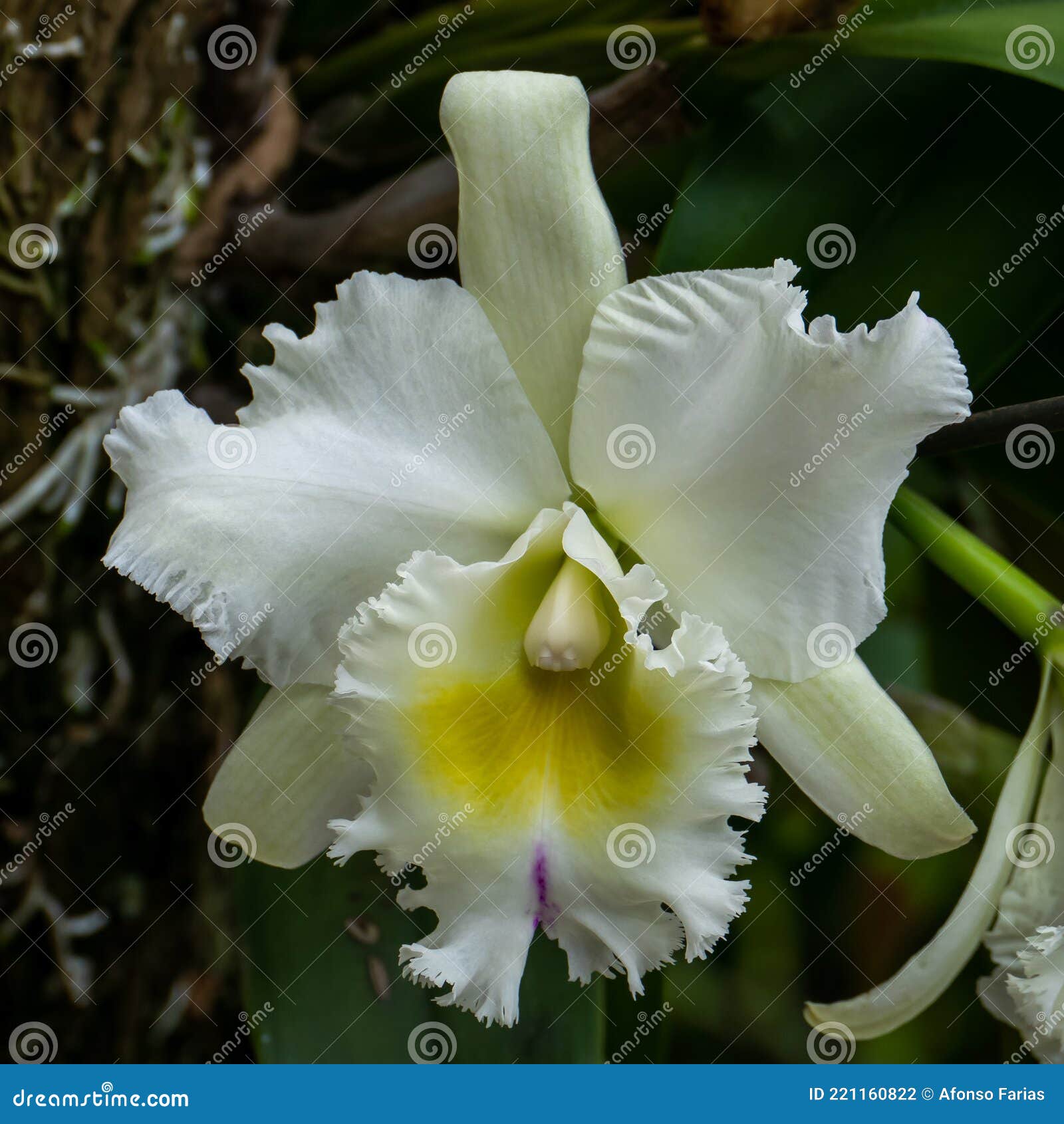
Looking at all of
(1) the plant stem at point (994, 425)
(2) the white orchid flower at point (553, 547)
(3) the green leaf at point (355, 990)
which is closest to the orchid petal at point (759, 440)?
(2) the white orchid flower at point (553, 547)

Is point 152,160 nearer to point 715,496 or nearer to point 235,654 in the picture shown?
point 235,654

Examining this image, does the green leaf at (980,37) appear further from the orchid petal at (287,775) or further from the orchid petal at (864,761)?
the orchid petal at (287,775)

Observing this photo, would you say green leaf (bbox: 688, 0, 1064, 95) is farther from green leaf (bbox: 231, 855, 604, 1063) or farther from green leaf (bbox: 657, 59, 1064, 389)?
green leaf (bbox: 231, 855, 604, 1063)

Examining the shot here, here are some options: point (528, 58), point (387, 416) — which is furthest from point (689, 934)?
point (528, 58)

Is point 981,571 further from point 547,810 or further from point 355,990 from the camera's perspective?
point 355,990

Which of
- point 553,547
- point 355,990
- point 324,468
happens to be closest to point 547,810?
point 553,547

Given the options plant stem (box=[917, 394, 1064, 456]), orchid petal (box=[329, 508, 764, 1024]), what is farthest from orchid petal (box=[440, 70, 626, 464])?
plant stem (box=[917, 394, 1064, 456])

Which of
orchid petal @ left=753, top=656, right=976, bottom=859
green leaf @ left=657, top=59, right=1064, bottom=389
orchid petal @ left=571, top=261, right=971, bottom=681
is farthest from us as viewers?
green leaf @ left=657, top=59, right=1064, bottom=389
